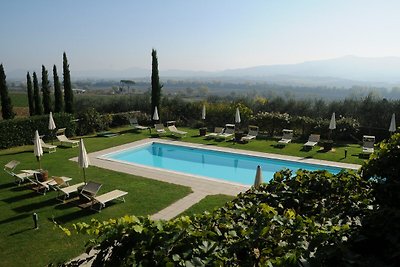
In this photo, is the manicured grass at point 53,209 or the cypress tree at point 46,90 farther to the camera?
the cypress tree at point 46,90

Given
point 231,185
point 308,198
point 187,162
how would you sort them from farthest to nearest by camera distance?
point 187,162 → point 231,185 → point 308,198

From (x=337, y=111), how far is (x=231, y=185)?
13.7 meters

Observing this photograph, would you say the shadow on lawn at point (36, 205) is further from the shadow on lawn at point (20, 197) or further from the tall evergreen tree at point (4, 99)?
the tall evergreen tree at point (4, 99)

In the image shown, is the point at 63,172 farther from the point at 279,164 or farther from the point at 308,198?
the point at 308,198

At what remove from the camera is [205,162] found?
16750 millimetres

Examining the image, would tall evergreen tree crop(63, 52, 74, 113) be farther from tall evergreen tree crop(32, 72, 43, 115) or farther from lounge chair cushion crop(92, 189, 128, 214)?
lounge chair cushion crop(92, 189, 128, 214)

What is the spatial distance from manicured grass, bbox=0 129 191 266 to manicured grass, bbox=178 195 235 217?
86 cm

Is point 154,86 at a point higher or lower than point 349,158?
higher

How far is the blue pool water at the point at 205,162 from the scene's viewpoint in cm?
1483

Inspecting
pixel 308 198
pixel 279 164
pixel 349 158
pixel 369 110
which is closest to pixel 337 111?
pixel 369 110

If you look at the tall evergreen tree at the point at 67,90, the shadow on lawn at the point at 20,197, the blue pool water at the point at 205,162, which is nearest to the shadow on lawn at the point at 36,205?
the shadow on lawn at the point at 20,197

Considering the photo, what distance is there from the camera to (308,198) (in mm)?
3770

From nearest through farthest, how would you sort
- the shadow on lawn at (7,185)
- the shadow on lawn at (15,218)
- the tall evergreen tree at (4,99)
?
the shadow on lawn at (15,218), the shadow on lawn at (7,185), the tall evergreen tree at (4,99)

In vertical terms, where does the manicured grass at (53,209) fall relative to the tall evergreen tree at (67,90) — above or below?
below
